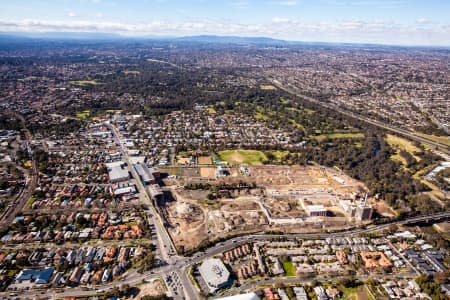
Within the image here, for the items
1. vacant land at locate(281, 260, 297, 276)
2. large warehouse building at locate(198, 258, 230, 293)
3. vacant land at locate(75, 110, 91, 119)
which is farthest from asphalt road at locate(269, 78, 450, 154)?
vacant land at locate(75, 110, 91, 119)

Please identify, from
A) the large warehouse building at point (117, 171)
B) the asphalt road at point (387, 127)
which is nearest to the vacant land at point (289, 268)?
the large warehouse building at point (117, 171)

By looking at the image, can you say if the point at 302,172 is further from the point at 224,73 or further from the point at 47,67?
the point at 47,67

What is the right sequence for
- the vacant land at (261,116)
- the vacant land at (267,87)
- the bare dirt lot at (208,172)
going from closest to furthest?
the bare dirt lot at (208,172) < the vacant land at (261,116) < the vacant land at (267,87)

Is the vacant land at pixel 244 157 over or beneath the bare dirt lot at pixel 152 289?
over

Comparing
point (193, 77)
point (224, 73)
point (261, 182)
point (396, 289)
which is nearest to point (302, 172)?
point (261, 182)

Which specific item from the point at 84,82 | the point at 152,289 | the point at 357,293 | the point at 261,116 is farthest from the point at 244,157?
the point at 84,82

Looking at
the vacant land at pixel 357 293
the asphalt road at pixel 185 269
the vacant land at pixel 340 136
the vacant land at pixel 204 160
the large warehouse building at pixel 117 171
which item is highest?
the vacant land at pixel 340 136

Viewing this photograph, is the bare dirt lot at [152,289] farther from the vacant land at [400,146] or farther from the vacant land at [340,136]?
the vacant land at [400,146]
